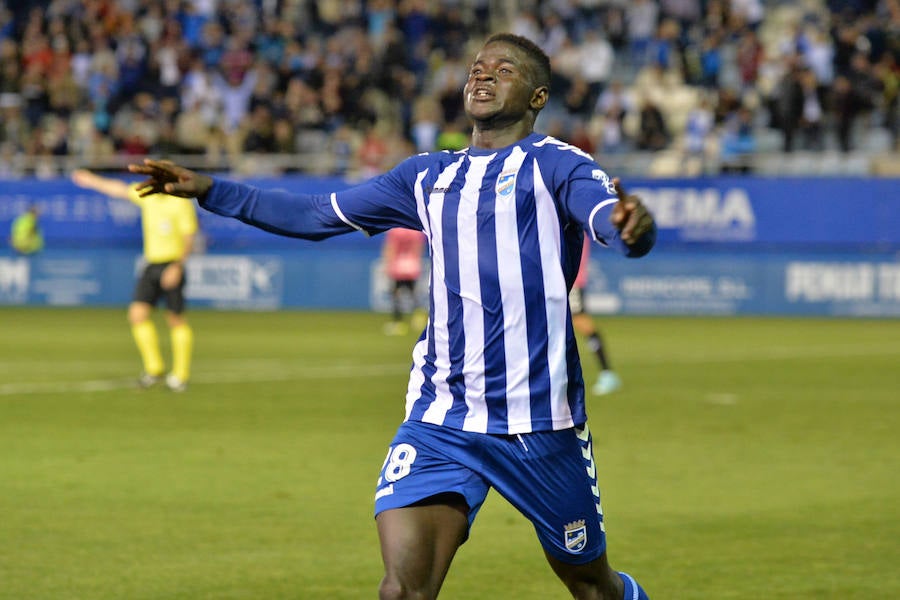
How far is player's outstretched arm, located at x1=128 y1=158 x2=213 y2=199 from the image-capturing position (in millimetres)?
5000

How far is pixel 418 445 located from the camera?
4.95 meters

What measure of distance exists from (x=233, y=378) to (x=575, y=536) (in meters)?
12.2

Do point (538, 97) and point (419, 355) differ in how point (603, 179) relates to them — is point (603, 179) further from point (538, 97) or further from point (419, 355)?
point (419, 355)

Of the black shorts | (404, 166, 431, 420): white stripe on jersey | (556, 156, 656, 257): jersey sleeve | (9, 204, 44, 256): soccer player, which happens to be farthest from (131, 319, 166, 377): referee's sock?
(9, 204, 44, 256): soccer player

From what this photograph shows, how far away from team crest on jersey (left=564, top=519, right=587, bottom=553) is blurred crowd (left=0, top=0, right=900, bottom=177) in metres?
22.2

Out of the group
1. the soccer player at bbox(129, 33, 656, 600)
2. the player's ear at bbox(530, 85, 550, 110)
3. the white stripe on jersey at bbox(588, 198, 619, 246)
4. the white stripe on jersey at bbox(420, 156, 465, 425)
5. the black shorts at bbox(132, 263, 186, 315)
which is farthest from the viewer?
the black shorts at bbox(132, 263, 186, 315)

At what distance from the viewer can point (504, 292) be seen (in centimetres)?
491

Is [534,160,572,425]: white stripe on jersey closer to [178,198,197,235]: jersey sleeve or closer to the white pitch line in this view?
the white pitch line

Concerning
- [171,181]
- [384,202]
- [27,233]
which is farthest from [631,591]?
[27,233]

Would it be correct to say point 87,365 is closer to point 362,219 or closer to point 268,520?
point 268,520

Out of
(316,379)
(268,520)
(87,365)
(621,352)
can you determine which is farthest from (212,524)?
(621,352)

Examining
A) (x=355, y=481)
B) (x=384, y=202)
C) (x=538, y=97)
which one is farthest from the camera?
(x=355, y=481)

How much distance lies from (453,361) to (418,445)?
0.97 feet

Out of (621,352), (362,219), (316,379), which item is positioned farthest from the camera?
(621,352)
